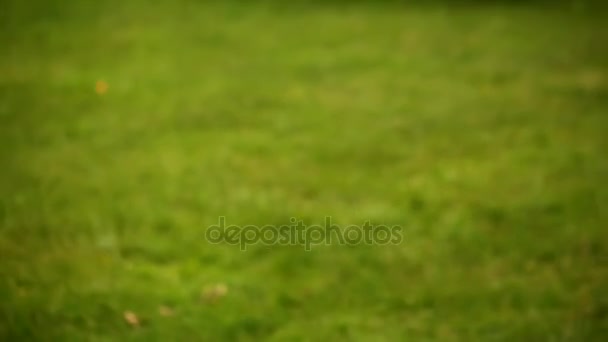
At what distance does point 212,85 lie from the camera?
5.25 meters

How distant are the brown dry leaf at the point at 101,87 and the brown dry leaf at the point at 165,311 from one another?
275 centimetres

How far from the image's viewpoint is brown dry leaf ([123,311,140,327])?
2623 mm

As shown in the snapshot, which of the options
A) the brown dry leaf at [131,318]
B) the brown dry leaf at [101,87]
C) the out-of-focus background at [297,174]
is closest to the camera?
the brown dry leaf at [131,318]

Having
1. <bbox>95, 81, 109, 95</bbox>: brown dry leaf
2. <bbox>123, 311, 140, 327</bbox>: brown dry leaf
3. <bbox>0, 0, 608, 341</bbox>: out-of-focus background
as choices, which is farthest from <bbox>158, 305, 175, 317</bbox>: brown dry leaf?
<bbox>95, 81, 109, 95</bbox>: brown dry leaf

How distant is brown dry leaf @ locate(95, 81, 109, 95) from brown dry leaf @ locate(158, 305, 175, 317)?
2.75 m

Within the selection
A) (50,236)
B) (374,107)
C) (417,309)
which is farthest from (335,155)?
(50,236)

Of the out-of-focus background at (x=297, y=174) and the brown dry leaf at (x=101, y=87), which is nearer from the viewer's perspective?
the out-of-focus background at (x=297, y=174)

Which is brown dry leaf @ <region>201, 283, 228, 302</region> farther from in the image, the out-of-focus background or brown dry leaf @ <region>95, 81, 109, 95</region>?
brown dry leaf @ <region>95, 81, 109, 95</region>

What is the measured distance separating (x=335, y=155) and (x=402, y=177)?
56 centimetres

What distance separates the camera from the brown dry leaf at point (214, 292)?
2840mm

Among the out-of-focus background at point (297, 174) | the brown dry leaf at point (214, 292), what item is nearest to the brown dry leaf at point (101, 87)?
the out-of-focus background at point (297, 174)

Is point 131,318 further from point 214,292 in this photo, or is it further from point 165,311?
point 214,292

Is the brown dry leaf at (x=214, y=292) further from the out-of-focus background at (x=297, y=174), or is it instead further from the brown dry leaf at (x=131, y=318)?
the brown dry leaf at (x=131, y=318)

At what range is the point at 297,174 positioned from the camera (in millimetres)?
3992
